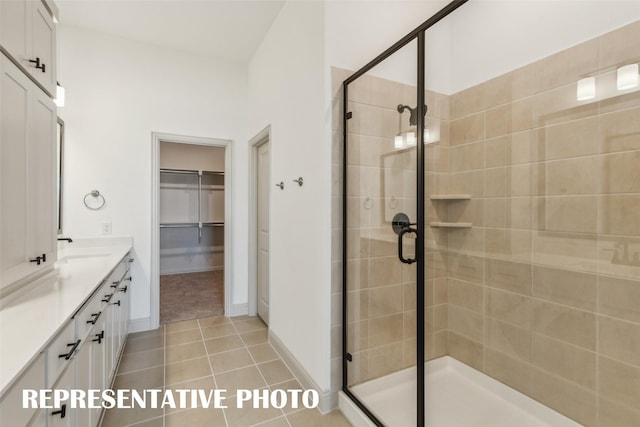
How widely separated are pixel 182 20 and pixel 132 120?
3.79 ft

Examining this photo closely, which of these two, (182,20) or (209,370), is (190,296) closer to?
(209,370)

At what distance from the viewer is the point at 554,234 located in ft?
6.05

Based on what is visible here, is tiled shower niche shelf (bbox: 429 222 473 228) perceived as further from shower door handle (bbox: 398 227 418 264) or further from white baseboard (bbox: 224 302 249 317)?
white baseboard (bbox: 224 302 249 317)

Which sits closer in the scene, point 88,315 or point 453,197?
point 88,315

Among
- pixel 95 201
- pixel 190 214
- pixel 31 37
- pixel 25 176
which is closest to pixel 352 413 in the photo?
pixel 25 176

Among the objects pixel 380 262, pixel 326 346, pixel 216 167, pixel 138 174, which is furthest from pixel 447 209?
pixel 216 167

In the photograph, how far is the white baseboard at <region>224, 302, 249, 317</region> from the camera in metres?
3.61

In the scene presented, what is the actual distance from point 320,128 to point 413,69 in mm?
679

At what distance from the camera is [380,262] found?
2.01 metres

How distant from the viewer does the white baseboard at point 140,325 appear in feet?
10.4

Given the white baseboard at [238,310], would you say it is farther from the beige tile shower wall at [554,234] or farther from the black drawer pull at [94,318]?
the beige tile shower wall at [554,234]

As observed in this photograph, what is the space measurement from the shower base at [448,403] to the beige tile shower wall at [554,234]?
9cm

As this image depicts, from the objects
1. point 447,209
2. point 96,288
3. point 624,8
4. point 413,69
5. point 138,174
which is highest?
point 624,8

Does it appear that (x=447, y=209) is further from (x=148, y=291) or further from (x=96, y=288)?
(x=148, y=291)
